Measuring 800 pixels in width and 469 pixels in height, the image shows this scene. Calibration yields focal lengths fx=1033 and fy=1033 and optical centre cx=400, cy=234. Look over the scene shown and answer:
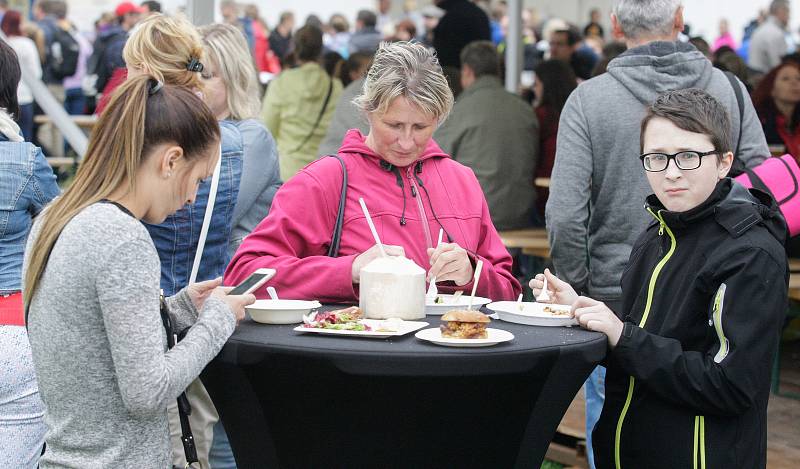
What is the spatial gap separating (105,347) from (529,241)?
396cm

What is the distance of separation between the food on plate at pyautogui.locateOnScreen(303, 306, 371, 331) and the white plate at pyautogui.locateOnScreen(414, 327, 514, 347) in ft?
0.42

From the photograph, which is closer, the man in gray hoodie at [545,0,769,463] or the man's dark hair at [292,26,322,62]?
the man in gray hoodie at [545,0,769,463]

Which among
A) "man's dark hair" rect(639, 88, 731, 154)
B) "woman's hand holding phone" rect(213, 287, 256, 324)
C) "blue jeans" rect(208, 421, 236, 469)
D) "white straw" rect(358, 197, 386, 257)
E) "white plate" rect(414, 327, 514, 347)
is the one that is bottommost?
"blue jeans" rect(208, 421, 236, 469)

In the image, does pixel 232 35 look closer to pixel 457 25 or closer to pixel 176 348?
pixel 176 348

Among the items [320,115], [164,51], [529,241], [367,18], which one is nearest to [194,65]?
[164,51]

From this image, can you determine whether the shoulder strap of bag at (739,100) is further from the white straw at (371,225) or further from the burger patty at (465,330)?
the burger patty at (465,330)

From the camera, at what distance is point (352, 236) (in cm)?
264

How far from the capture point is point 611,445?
2.31m

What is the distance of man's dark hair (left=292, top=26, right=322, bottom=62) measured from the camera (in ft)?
22.6

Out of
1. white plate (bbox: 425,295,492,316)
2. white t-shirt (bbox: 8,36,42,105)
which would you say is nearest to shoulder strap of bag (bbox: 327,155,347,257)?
white plate (bbox: 425,295,492,316)

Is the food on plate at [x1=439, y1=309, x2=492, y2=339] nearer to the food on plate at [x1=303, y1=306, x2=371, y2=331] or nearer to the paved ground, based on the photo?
the food on plate at [x1=303, y1=306, x2=371, y2=331]

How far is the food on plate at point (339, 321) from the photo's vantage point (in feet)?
6.93

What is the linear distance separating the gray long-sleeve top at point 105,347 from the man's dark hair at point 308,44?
5.08 metres

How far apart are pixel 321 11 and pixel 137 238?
1915 centimetres
